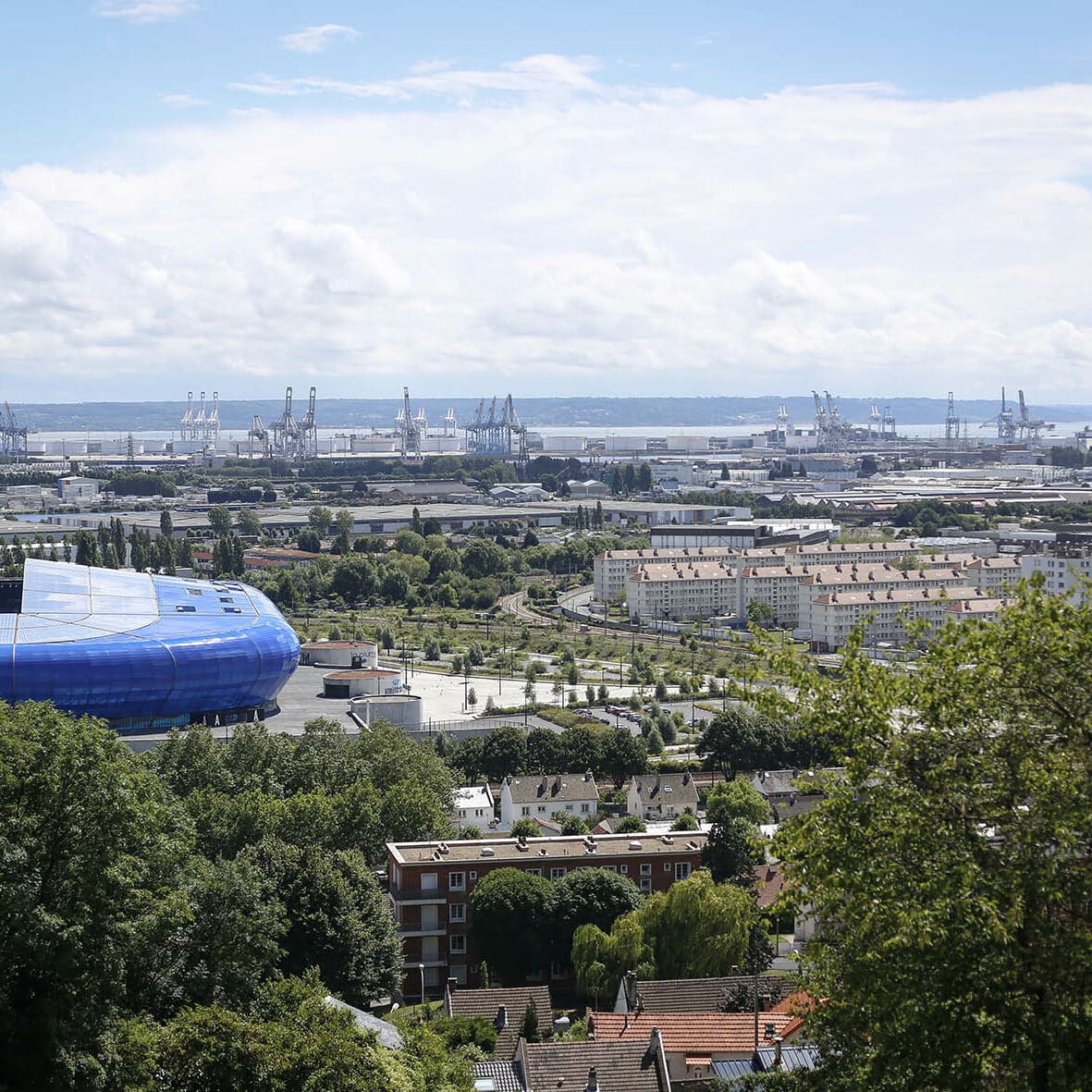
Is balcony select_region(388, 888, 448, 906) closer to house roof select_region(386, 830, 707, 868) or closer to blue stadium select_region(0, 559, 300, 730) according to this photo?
house roof select_region(386, 830, 707, 868)

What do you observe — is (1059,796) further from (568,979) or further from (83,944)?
(568,979)

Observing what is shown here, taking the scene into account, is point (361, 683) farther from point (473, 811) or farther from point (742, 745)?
point (473, 811)

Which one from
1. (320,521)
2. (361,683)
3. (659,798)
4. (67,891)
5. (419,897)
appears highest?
(67,891)

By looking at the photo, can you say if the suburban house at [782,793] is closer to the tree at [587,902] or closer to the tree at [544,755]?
the tree at [544,755]

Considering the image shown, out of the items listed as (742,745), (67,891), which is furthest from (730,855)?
Result: (67,891)

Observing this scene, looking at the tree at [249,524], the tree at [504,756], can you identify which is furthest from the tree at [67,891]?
the tree at [249,524]

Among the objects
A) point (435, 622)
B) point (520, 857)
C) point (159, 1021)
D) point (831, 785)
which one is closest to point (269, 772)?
point (520, 857)

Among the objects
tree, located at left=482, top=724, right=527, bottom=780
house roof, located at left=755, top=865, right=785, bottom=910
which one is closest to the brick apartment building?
house roof, located at left=755, top=865, right=785, bottom=910
